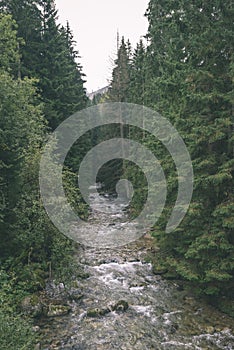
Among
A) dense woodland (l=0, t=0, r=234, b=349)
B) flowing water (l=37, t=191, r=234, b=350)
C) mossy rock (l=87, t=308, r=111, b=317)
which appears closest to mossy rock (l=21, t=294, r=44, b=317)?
dense woodland (l=0, t=0, r=234, b=349)

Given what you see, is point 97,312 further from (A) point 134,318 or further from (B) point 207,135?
(B) point 207,135

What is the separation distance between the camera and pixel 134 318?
10.6 metres

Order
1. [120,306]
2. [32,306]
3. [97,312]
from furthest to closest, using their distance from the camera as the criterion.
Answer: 1. [120,306]
2. [97,312]
3. [32,306]

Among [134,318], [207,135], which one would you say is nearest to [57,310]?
[134,318]

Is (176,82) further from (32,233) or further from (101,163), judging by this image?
(101,163)

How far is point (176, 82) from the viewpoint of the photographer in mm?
12438

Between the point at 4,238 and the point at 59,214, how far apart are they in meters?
2.53

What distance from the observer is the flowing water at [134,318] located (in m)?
9.19

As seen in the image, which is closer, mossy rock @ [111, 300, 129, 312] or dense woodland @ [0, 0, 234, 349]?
dense woodland @ [0, 0, 234, 349]

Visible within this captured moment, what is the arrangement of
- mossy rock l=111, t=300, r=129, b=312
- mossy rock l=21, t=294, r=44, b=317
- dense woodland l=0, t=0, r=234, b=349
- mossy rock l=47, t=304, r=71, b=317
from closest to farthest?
mossy rock l=21, t=294, r=44, b=317 → dense woodland l=0, t=0, r=234, b=349 → mossy rock l=47, t=304, r=71, b=317 → mossy rock l=111, t=300, r=129, b=312

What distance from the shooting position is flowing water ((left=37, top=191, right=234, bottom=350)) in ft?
30.1

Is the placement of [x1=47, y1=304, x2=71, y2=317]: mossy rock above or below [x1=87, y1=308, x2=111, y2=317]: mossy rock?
above

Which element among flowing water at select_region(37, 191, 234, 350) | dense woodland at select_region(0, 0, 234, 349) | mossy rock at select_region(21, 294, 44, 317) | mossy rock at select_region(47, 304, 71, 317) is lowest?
flowing water at select_region(37, 191, 234, 350)

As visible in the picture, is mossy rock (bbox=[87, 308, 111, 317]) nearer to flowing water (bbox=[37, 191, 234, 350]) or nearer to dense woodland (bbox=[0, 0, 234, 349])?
flowing water (bbox=[37, 191, 234, 350])
